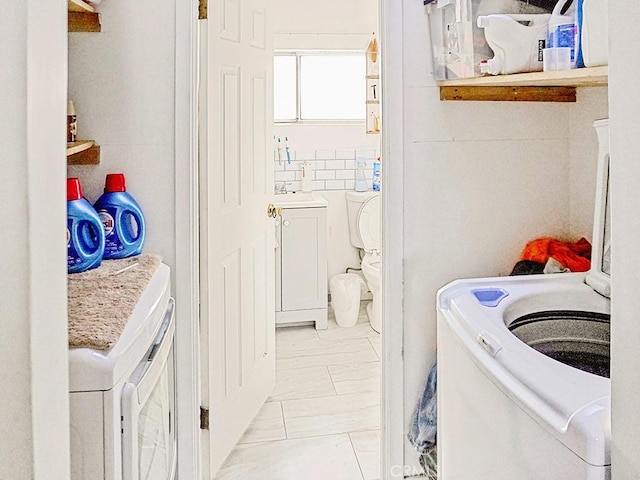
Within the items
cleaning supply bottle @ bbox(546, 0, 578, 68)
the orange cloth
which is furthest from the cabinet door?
cleaning supply bottle @ bbox(546, 0, 578, 68)

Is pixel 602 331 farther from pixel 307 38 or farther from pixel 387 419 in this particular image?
pixel 307 38

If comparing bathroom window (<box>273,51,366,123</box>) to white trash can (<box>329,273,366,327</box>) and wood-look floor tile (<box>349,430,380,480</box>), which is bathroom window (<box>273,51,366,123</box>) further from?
wood-look floor tile (<box>349,430,380,480</box>)

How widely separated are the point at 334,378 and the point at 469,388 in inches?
75.0

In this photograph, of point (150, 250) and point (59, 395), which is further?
point (150, 250)

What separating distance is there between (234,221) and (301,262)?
154cm

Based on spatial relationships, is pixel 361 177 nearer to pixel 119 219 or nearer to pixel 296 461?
pixel 296 461

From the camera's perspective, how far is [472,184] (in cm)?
203

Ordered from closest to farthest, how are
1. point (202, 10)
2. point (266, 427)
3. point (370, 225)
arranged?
point (202, 10), point (266, 427), point (370, 225)

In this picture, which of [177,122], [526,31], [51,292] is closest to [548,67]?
[526,31]

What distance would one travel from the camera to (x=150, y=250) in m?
1.88

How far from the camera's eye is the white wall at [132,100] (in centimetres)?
181

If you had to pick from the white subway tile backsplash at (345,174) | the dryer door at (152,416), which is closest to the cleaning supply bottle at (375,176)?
the white subway tile backsplash at (345,174)

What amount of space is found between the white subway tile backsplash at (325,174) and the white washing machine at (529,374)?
104 inches

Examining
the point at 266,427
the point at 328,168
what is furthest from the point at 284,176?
the point at 266,427
